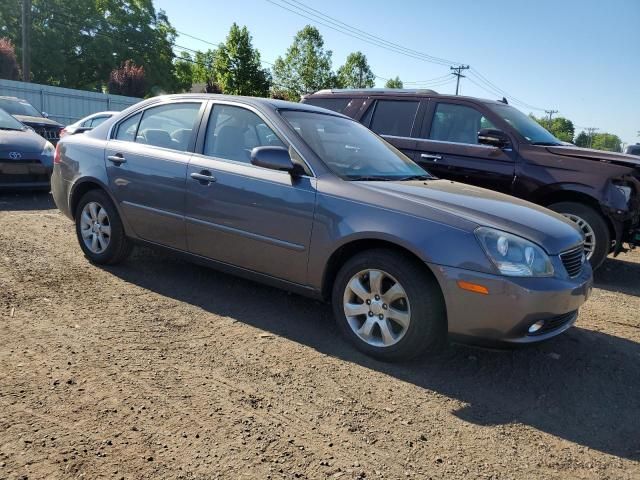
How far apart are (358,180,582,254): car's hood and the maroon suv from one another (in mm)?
2268

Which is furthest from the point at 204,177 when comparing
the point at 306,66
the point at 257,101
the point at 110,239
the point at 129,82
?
the point at 306,66

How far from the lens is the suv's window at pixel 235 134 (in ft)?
13.7

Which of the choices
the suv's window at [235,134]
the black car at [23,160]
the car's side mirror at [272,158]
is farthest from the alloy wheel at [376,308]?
the black car at [23,160]

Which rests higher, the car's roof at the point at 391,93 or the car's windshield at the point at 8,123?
the car's roof at the point at 391,93

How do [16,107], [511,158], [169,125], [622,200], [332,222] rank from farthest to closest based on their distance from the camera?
[16,107], [511,158], [622,200], [169,125], [332,222]

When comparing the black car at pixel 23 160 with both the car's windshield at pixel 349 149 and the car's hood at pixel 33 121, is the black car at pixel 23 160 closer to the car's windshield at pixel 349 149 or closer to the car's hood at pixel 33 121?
the car's hood at pixel 33 121

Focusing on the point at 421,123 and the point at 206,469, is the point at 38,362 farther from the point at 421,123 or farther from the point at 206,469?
the point at 421,123

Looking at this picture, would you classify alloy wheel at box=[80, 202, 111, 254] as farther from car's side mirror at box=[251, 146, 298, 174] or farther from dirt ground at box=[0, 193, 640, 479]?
car's side mirror at box=[251, 146, 298, 174]

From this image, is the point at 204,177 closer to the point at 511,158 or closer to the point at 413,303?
the point at 413,303

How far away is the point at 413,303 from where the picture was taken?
3.29 metres

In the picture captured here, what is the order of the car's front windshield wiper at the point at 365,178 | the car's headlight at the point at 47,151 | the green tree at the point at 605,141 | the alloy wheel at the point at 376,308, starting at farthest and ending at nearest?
1. the green tree at the point at 605,141
2. the car's headlight at the point at 47,151
3. the car's front windshield wiper at the point at 365,178
4. the alloy wheel at the point at 376,308

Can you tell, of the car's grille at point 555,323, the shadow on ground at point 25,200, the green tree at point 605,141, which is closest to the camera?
the car's grille at point 555,323

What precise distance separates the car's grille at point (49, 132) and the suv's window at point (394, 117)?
8.78 m

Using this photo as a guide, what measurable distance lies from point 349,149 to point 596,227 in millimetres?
3230
